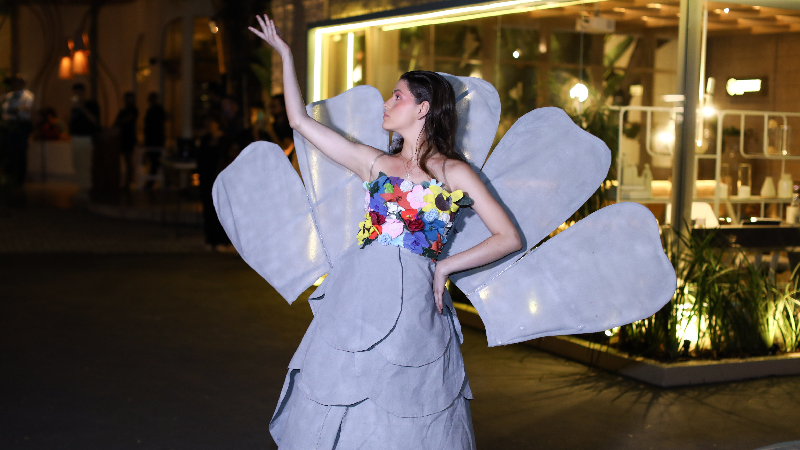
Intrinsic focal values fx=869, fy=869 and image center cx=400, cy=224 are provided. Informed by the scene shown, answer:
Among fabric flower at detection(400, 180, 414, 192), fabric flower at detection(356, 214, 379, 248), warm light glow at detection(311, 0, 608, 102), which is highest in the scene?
warm light glow at detection(311, 0, 608, 102)

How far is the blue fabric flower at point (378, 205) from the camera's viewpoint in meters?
2.83

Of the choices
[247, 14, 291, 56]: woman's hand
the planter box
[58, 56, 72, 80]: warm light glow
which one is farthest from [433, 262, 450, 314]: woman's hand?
[58, 56, 72, 80]: warm light glow

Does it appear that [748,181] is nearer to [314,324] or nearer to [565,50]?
[565,50]

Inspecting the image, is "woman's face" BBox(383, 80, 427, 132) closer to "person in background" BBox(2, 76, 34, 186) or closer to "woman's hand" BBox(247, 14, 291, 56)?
"woman's hand" BBox(247, 14, 291, 56)

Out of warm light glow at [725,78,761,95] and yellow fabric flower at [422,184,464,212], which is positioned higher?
warm light glow at [725,78,761,95]

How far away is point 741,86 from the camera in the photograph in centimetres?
630

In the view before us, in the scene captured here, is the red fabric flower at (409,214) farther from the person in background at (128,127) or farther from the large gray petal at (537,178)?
the person in background at (128,127)

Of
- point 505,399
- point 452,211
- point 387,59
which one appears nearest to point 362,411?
point 452,211

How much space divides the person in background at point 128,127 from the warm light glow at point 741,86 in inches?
505

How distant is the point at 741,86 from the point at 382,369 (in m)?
4.57

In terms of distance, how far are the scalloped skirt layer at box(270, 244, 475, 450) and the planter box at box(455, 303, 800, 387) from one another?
9.52ft

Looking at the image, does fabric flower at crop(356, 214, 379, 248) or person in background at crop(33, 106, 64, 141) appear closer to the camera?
fabric flower at crop(356, 214, 379, 248)

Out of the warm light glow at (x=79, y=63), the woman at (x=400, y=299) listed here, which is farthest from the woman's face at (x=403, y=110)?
the warm light glow at (x=79, y=63)

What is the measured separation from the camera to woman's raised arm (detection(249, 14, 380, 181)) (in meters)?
2.91
